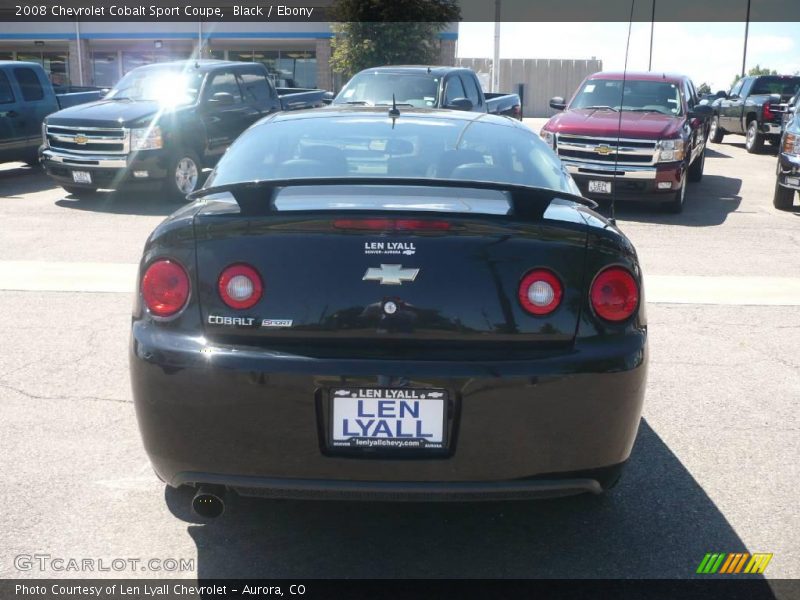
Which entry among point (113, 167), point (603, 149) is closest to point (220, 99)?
point (113, 167)

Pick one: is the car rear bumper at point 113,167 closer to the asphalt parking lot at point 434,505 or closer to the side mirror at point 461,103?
the side mirror at point 461,103

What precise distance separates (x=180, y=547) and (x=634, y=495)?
188 cm

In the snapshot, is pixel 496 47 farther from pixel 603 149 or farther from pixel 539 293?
pixel 539 293

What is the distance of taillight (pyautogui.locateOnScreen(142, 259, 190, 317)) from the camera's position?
3295 mm

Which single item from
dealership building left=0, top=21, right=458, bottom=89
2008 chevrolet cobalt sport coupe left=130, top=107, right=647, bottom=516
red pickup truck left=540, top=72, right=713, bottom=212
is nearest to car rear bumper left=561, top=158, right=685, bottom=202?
red pickup truck left=540, top=72, right=713, bottom=212

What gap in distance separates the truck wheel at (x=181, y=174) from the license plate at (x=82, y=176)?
3.26 feet

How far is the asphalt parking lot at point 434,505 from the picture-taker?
3.49 meters

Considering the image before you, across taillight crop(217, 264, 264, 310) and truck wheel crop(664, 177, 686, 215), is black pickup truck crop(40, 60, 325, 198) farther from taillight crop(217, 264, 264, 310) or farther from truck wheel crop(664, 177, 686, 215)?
taillight crop(217, 264, 264, 310)

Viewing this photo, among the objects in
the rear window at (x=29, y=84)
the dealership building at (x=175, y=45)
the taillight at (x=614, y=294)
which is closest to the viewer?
the taillight at (x=614, y=294)

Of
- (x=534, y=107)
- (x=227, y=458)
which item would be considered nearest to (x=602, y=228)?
(x=227, y=458)

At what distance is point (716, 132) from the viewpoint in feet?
86.1

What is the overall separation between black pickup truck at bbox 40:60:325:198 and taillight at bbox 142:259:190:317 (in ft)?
32.1
